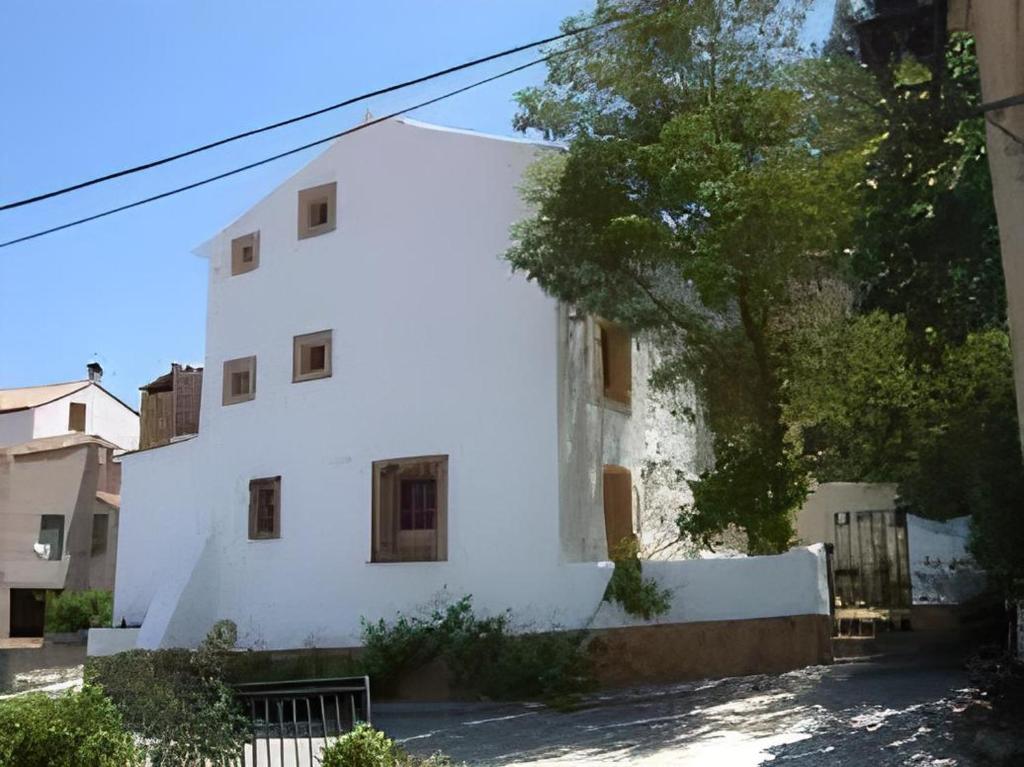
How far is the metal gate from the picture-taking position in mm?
16891

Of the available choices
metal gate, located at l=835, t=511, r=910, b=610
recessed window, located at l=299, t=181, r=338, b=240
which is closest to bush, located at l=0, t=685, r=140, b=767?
recessed window, located at l=299, t=181, r=338, b=240

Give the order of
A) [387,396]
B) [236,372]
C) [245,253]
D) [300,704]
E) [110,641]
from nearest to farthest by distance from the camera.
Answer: [300,704] → [387,396] → [236,372] → [245,253] → [110,641]

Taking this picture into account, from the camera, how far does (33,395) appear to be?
108ft

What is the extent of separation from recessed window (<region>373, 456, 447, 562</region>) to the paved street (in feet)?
7.58

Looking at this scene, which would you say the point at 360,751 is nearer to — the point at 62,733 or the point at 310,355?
the point at 62,733

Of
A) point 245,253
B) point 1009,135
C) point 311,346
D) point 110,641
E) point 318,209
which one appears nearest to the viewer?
point 1009,135

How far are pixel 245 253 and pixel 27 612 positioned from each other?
15.0 meters

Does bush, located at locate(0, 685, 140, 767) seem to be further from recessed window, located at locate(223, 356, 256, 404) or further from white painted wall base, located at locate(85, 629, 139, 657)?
white painted wall base, located at locate(85, 629, 139, 657)

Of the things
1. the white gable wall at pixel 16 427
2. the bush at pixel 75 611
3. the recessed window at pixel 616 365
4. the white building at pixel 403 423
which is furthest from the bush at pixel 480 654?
the white gable wall at pixel 16 427

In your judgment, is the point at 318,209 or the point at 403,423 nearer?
the point at 403,423

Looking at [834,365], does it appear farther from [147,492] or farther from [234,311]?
[147,492]

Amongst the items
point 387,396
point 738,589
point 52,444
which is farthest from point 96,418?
point 738,589

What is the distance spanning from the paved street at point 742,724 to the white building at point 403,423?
1.42 m

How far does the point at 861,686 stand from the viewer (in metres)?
12.2
